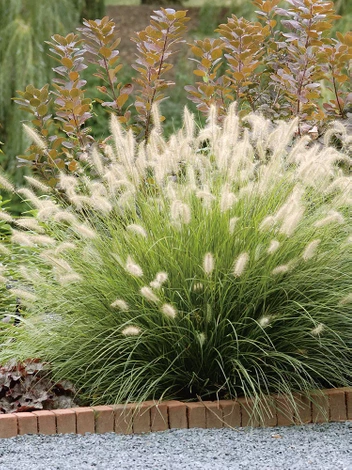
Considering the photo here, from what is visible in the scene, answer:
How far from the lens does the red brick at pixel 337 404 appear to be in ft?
10.7

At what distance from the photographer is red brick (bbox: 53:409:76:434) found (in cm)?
305

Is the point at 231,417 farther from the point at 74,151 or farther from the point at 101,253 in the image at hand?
the point at 74,151

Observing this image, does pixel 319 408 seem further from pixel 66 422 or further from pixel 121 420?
pixel 66 422

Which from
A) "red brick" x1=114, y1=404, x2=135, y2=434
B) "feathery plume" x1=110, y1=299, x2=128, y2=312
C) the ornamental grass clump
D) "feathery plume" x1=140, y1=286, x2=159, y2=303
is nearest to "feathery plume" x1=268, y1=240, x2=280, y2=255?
the ornamental grass clump

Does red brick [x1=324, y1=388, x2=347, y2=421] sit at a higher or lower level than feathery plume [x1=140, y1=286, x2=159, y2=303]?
lower

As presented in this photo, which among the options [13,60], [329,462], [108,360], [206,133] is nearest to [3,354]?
[108,360]

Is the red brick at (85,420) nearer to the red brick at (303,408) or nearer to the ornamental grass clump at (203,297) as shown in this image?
the ornamental grass clump at (203,297)

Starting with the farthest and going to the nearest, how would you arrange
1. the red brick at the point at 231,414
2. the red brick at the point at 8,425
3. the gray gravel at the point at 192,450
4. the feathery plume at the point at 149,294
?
the red brick at the point at 231,414 → the red brick at the point at 8,425 → the feathery plume at the point at 149,294 → the gray gravel at the point at 192,450

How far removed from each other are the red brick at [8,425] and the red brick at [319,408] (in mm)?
1212

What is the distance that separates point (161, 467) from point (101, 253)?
111cm

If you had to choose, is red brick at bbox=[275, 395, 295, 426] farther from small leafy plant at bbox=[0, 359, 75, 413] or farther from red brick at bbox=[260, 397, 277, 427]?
small leafy plant at bbox=[0, 359, 75, 413]

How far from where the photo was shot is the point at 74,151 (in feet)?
16.0

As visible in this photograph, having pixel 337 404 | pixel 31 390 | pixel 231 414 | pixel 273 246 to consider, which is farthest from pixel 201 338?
pixel 31 390

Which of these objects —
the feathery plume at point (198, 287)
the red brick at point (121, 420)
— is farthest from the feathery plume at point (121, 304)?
the red brick at point (121, 420)
